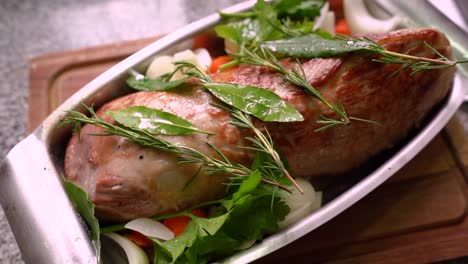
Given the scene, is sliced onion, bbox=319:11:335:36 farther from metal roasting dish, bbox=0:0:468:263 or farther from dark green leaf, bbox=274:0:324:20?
metal roasting dish, bbox=0:0:468:263

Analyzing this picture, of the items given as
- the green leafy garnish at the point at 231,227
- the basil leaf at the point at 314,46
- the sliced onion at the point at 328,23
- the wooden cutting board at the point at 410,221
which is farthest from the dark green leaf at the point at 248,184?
the sliced onion at the point at 328,23

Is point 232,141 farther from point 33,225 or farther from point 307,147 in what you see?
point 33,225

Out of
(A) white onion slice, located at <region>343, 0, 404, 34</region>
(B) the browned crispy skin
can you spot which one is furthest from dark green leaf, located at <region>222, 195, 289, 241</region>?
(A) white onion slice, located at <region>343, 0, 404, 34</region>

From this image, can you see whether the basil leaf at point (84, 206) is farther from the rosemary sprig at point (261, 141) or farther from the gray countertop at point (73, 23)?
the gray countertop at point (73, 23)

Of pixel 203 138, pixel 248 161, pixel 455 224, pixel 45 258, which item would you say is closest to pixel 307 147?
pixel 248 161

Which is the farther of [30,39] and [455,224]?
[30,39]

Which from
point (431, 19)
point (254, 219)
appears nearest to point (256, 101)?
point (254, 219)
